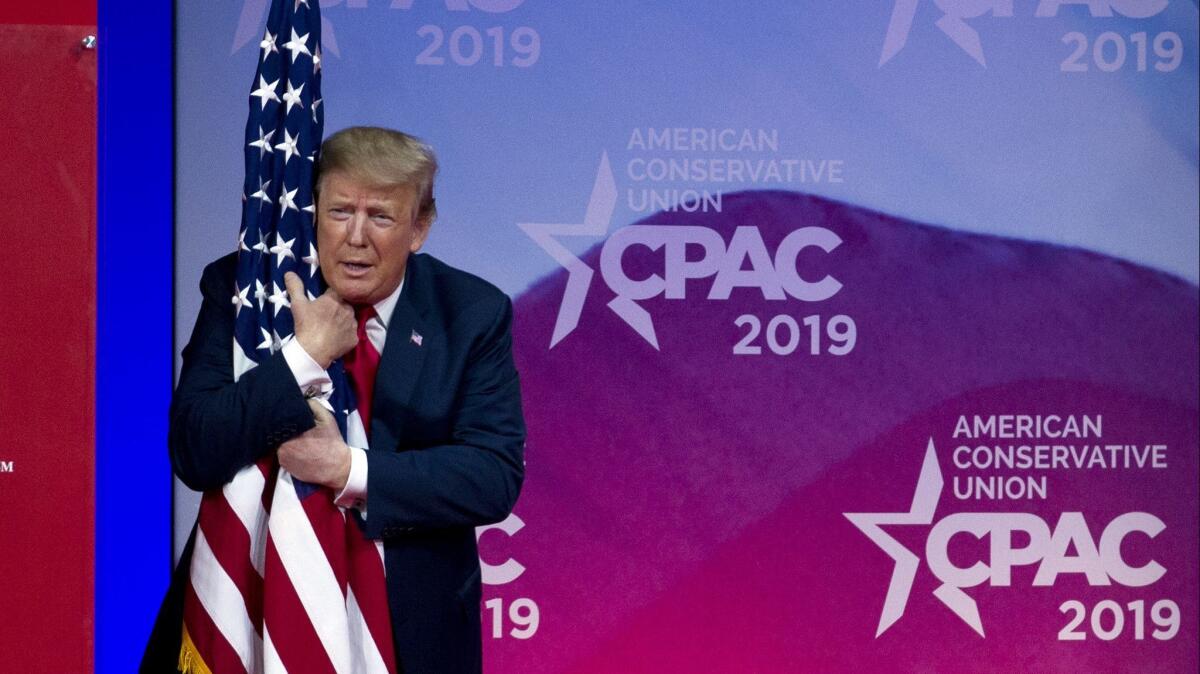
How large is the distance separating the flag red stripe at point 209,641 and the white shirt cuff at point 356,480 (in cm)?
27

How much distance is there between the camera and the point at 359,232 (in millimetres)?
2146

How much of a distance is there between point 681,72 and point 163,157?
128 centimetres

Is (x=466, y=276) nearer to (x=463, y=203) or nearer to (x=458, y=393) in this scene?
(x=458, y=393)

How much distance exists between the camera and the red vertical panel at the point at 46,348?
2838 mm

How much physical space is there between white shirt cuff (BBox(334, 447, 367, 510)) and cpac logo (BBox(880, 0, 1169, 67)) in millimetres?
1989

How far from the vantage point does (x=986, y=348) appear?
11.7ft

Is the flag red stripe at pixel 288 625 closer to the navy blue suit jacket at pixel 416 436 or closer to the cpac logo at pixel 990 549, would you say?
the navy blue suit jacket at pixel 416 436

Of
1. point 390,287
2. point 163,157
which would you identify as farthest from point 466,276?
point 163,157

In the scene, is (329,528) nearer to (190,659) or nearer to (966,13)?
(190,659)

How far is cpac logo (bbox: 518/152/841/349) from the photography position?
3.48 metres

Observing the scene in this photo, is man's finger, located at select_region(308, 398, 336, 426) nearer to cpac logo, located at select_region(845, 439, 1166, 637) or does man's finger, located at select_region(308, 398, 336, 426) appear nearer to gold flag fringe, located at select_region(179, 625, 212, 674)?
gold flag fringe, located at select_region(179, 625, 212, 674)

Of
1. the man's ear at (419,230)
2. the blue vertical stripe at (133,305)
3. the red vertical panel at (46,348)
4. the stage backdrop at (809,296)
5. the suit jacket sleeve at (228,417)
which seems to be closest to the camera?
the suit jacket sleeve at (228,417)

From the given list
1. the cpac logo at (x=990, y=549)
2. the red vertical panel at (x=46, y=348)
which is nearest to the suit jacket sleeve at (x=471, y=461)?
the red vertical panel at (x=46, y=348)

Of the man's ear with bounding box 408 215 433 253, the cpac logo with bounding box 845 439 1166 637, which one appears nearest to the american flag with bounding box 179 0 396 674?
the man's ear with bounding box 408 215 433 253
